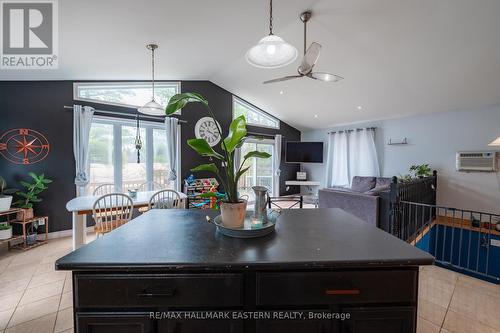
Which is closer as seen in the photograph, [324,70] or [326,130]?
[324,70]

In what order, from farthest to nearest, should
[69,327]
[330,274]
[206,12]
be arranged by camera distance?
[206,12] < [69,327] < [330,274]

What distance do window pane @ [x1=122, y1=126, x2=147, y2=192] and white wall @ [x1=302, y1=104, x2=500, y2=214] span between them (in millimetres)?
5689

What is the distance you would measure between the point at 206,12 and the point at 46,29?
1658 millimetres

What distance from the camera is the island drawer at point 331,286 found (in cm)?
79

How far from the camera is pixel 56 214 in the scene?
3408mm

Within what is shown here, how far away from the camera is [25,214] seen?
2.90 m

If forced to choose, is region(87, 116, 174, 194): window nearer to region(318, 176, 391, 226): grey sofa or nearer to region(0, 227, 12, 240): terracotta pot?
region(0, 227, 12, 240): terracotta pot

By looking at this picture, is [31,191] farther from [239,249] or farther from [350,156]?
[350,156]

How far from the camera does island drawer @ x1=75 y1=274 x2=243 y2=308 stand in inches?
30.1

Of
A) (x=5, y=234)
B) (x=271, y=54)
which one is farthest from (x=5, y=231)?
(x=271, y=54)

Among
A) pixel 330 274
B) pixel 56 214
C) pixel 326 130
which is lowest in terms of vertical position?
pixel 56 214

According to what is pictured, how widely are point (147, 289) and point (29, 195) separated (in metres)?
3.48

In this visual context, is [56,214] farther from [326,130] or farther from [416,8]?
[326,130]

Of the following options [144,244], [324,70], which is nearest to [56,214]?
[144,244]
